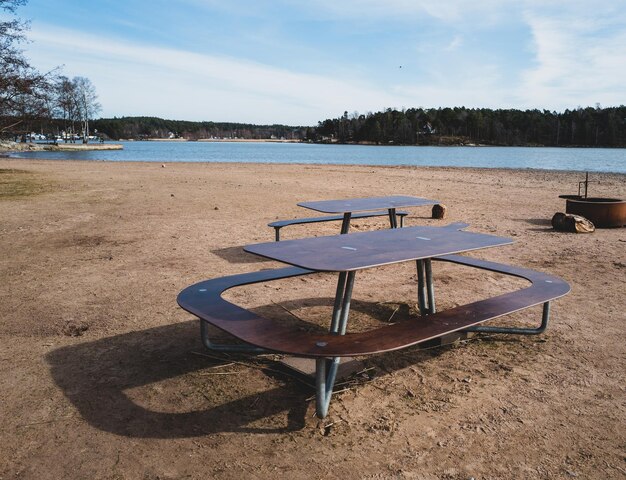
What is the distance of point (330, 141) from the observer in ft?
607

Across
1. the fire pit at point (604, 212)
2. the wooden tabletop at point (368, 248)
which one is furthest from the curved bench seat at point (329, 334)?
the fire pit at point (604, 212)

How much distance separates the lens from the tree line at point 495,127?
115 m

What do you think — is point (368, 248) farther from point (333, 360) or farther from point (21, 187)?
point (21, 187)

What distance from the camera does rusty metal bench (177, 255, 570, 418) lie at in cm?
280

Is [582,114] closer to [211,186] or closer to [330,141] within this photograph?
Result: [330,141]

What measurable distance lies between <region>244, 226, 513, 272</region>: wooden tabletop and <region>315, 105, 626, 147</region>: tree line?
126 meters

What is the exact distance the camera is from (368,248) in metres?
3.56

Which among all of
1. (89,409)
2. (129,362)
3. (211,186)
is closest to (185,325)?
(129,362)

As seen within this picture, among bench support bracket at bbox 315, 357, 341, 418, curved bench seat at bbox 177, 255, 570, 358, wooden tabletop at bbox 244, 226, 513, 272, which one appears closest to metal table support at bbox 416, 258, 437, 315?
wooden tabletop at bbox 244, 226, 513, 272

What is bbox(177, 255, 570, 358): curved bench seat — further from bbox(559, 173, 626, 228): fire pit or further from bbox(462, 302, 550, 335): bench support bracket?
bbox(559, 173, 626, 228): fire pit

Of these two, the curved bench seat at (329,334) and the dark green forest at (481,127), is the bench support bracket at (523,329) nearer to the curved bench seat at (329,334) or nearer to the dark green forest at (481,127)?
the curved bench seat at (329,334)

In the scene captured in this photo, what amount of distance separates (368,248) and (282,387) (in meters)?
1.11

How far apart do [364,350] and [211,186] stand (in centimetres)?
1609

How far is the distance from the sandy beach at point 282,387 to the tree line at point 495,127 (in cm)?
12511
